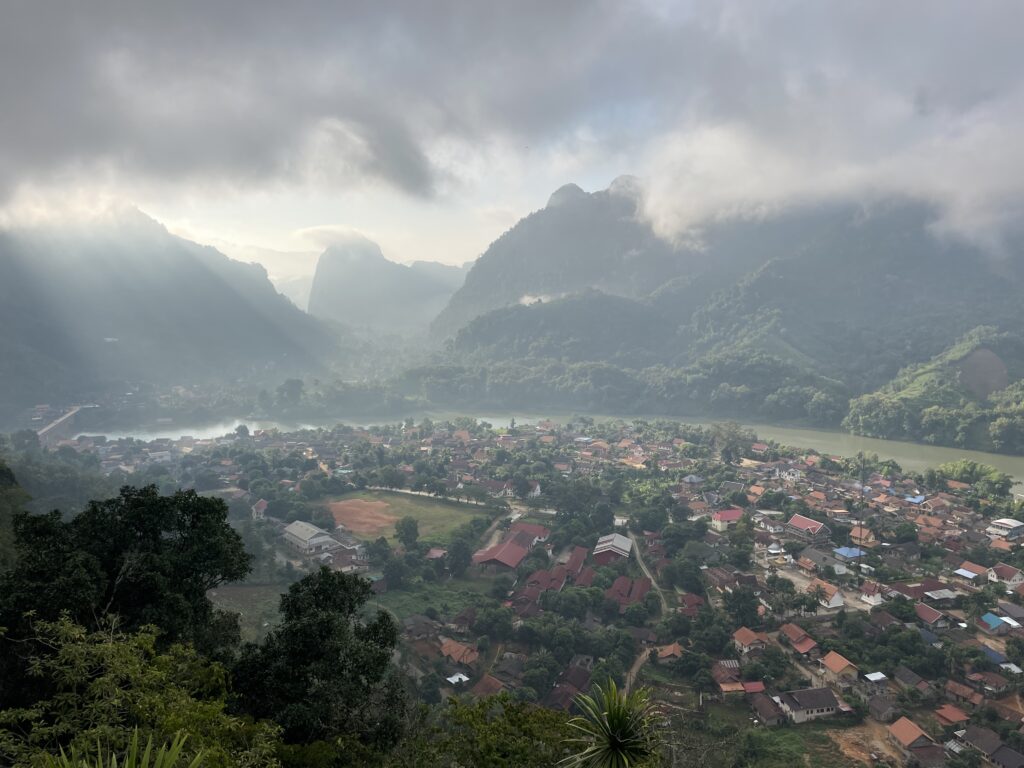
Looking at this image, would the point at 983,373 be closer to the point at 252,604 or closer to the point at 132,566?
the point at 252,604

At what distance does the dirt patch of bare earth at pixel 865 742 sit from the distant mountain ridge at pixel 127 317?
173 feet

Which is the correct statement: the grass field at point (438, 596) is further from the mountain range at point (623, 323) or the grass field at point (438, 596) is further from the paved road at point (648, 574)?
the mountain range at point (623, 323)

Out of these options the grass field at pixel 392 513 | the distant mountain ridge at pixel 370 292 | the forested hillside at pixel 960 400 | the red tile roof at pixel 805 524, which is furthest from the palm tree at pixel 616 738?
the distant mountain ridge at pixel 370 292

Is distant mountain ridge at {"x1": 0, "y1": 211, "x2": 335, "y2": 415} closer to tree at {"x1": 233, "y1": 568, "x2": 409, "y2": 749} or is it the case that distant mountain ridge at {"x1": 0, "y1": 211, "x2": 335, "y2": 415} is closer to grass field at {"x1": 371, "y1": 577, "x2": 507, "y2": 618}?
grass field at {"x1": 371, "y1": 577, "x2": 507, "y2": 618}

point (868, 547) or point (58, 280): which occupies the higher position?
point (58, 280)

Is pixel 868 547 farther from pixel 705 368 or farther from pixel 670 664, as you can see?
pixel 705 368

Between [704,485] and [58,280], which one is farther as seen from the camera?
[58,280]

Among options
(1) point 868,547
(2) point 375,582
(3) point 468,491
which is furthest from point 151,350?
(1) point 868,547

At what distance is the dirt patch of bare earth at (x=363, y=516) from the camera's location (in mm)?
20359

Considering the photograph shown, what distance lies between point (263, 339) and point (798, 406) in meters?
60.9

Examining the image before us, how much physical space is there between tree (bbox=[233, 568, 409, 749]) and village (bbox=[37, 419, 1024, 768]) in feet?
19.7

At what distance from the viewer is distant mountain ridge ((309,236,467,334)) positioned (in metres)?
122

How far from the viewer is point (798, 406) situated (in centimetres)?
4109

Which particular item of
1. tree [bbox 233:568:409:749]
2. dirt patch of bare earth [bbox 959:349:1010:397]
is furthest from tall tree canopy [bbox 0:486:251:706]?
dirt patch of bare earth [bbox 959:349:1010:397]
